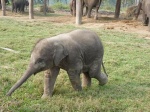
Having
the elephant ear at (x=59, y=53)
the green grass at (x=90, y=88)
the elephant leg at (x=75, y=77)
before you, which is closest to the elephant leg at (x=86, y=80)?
the green grass at (x=90, y=88)

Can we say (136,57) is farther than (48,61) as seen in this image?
Yes

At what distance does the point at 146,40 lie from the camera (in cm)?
1059

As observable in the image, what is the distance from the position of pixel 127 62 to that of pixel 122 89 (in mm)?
2174

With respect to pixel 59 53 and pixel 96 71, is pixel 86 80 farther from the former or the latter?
pixel 59 53

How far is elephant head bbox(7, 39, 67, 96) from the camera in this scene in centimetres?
406

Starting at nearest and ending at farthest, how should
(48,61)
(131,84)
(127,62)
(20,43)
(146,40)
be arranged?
(48,61), (131,84), (127,62), (20,43), (146,40)

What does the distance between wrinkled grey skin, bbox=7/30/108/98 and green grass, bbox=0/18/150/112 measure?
0.72 feet

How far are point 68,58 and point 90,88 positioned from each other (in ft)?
3.01

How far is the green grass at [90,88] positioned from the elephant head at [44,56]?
45 centimetres

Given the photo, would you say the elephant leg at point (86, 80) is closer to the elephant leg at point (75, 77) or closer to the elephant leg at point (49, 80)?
the elephant leg at point (75, 77)

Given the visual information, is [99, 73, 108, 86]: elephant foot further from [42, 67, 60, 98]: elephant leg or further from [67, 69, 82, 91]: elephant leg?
[42, 67, 60, 98]: elephant leg

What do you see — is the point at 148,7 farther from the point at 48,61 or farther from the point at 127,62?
the point at 48,61

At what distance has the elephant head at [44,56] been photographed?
4059 mm

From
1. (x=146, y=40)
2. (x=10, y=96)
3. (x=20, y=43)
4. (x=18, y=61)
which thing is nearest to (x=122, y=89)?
(x=10, y=96)
